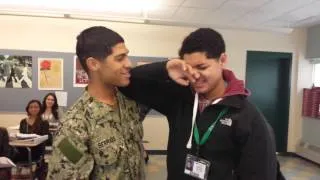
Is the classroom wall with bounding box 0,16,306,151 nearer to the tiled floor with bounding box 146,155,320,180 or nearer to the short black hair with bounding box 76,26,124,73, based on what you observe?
the tiled floor with bounding box 146,155,320,180

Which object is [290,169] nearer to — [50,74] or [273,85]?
[273,85]

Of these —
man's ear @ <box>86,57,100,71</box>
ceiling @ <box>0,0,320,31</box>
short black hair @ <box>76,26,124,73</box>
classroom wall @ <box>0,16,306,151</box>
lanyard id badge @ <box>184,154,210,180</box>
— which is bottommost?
lanyard id badge @ <box>184,154,210,180</box>

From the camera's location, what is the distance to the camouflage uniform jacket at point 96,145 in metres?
1.07

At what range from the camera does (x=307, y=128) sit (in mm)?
6598

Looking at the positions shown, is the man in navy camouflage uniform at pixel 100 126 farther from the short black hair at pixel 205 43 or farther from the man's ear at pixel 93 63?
the short black hair at pixel 205 43

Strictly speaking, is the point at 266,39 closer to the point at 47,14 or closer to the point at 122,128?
the point at 47,14

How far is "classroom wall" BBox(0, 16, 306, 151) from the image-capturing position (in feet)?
19.7

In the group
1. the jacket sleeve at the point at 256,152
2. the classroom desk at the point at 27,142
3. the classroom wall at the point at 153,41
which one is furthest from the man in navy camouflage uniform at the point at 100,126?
the classroom wall at the point at 153,41

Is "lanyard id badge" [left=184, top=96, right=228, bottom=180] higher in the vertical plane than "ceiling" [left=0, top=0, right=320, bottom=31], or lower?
lower

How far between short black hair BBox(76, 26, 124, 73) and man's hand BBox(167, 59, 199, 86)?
218 millimetres

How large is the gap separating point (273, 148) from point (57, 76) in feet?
17.9

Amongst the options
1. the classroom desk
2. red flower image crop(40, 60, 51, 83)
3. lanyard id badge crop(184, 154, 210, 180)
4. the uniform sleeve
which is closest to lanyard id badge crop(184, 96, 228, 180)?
lanyard id badge crop(184, 154, 210, 180)

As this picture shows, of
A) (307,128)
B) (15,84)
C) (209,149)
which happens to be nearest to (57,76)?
(15,84)

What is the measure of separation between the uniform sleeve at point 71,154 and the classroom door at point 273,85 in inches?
239
